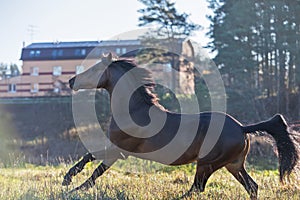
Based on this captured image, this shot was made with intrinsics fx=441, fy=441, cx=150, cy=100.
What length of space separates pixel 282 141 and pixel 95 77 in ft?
10.4

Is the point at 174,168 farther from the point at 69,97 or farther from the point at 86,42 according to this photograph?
the point at 86,42

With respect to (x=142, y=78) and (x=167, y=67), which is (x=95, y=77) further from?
(x=167, y=67)

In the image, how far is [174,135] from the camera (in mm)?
6449

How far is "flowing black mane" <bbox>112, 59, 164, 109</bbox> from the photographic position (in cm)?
697

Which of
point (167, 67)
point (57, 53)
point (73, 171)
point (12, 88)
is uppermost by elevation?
point (57, 53)

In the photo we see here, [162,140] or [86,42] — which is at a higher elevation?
[86,42]

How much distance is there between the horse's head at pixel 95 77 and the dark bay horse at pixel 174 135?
0.12 meters

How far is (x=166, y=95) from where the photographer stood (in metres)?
25.9

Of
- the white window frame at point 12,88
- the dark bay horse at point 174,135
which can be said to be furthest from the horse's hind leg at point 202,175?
the white window frame at point 12,88

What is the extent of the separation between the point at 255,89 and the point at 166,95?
16.7ft

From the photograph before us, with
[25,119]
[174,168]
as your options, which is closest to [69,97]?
[25,119]

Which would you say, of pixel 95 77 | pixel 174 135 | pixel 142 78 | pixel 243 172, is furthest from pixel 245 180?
pixel 95 77

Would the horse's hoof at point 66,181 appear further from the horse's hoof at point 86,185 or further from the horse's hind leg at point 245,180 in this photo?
the horse's hind leg at point 245,180

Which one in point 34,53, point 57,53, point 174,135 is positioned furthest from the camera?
point 34,53
